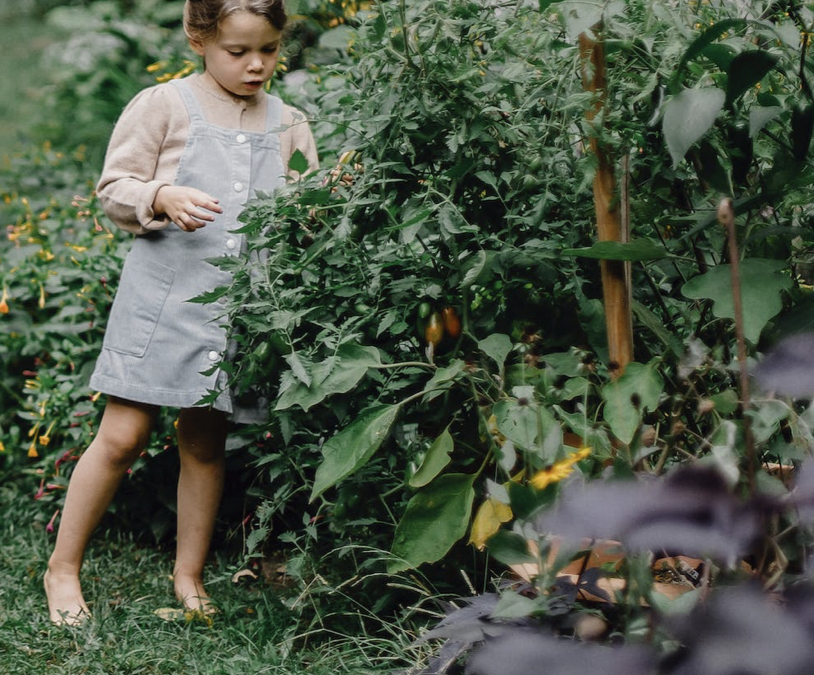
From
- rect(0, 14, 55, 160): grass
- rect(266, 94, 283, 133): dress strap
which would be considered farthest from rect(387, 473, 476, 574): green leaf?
rect(0, 14, 55, 160): grass

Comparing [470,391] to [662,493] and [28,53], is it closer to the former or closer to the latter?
[662,493]

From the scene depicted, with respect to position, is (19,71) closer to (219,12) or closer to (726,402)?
(219,12)

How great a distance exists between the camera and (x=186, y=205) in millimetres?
2164

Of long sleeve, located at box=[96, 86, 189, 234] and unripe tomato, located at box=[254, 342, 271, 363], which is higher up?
long sleeve, located at box=[96, 86, 189, 234]

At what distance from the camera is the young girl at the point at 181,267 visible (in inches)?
91.0

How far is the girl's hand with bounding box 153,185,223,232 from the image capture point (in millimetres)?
2148

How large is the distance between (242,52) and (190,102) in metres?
0.18

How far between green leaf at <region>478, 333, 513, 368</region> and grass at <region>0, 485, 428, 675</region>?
604mm

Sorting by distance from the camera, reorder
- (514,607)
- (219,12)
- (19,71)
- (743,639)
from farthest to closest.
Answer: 1. (19,71)
2. (219,12)
3. (514,607)
4. (743,639)

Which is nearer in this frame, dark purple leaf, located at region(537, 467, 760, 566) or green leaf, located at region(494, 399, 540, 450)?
dark purple leaf, located at region(537, 467, 760, 566)

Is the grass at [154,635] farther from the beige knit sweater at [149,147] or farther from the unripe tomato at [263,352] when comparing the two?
the beige knit sweater at [149,147]

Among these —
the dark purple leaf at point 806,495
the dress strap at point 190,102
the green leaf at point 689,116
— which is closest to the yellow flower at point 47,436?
the dress strap at point 190,102

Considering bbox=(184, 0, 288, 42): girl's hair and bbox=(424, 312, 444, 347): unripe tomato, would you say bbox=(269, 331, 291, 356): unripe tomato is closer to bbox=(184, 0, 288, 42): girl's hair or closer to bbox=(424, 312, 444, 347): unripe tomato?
bbox=(424, 312, 444, 347): unripe tomato

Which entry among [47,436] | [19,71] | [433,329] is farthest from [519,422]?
[19,71]
